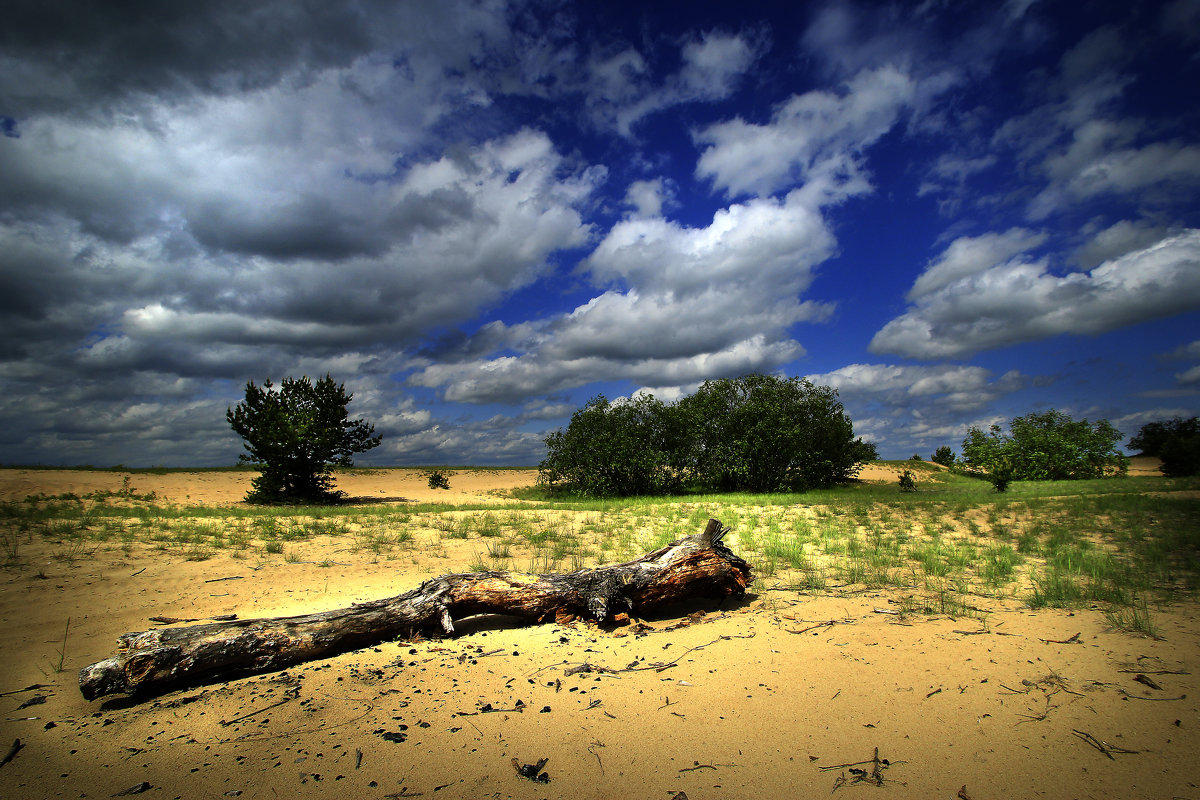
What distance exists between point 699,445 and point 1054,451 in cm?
2222

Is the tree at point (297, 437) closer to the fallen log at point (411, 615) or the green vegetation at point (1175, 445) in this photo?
the fallen log at point (411, 615)

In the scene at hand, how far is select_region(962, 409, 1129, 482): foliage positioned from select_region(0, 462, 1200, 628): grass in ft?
58.3

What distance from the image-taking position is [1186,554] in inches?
342

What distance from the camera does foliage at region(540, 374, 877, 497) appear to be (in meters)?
27.9

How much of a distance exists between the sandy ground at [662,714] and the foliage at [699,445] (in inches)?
848

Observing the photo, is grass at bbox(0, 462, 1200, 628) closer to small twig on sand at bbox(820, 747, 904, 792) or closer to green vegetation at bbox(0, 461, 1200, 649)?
green vegetation at bbox(0, 461, 1200, 649)

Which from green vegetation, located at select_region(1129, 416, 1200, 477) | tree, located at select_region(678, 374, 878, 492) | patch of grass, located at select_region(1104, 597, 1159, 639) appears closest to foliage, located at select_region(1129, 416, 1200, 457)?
green vegetation, located at select_region(1129, 416, 1200, 477)

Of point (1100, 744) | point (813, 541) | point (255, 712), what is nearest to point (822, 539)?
point (813, 541)

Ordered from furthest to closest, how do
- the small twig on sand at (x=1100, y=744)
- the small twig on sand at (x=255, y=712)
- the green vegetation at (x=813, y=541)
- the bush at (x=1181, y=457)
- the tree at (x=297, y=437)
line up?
the bush at (x=1181, y=457) < the tree at (x=297, y=437) < the green vegetation at (x=813, y=541) < the small twig on sand at (x=255, y=712) < the small twig on sand at (x=1100, y=744)

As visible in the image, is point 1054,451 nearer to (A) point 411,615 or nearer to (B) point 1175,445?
(B) point 1175,445

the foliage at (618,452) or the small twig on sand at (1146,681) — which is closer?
the small twig on sand at (1146,681)

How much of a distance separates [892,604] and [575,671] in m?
4.20

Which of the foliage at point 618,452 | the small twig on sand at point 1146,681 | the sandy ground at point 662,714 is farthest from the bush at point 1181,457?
the small twig on sand at point 1146,681

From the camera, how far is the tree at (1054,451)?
3144 cm
